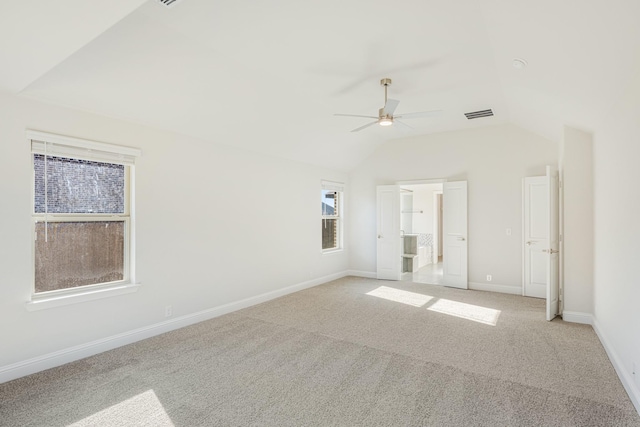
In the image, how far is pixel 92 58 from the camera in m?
2.70

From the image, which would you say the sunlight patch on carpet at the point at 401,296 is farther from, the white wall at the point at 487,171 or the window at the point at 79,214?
the window at the point at 79,214

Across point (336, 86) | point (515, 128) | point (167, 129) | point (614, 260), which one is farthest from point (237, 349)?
point (515, 128)

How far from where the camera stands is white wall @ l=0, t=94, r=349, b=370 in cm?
279

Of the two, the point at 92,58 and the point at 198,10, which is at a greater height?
the point at 198,10

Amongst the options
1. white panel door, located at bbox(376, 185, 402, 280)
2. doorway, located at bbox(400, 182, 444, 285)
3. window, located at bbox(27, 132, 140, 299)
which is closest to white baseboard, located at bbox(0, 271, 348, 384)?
window, located at bbox(27, 132, 140, 299)

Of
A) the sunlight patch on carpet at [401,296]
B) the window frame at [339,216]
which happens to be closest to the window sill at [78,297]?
the sunlight patch on carpet at [401,296]

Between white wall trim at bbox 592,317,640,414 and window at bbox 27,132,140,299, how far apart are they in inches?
185

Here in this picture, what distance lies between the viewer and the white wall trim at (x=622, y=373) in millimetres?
2366

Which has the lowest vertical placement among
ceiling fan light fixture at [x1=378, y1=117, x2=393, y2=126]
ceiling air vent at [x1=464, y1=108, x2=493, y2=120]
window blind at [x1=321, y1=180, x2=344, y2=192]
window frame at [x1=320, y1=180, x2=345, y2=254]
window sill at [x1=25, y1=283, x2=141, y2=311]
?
window sill at [x1=25, y1=283, x2=141, y2=311]

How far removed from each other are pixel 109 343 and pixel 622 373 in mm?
4784

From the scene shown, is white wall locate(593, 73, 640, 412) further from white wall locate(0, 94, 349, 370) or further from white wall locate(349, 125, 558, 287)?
white wall locate(0, 94, 349, 370)

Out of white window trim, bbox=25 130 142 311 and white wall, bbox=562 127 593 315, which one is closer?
white window trim, bbox=25 130 142 311

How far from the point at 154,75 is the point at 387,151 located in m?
5.05

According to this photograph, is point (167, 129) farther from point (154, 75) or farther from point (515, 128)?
point (515, 128)
